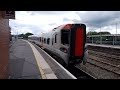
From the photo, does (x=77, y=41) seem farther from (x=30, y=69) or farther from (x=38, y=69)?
(x=30, y=69)

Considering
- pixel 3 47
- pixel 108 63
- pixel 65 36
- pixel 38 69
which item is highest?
pixel 65 36

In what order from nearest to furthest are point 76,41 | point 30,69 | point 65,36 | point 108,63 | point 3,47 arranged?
point 3,47
point 30,69
point 76,41
point 65,36
point 108,63

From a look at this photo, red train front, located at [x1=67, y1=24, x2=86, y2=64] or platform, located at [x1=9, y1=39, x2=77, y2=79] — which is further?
red train front, located at [x1=67, y1=24, x2=86, y2=64]

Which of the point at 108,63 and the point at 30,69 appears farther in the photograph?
the point at 108,63

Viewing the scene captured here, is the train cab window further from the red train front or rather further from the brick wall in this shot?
the brick wall

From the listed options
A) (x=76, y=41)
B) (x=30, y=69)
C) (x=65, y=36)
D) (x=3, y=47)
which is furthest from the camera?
(x=65, y=36)

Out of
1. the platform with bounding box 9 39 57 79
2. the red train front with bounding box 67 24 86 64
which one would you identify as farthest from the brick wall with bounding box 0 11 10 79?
the red train front with bounding box 67 24 86 64

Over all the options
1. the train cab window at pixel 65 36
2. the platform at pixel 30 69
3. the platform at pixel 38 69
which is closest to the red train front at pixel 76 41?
the train cab window at pixel 65 36

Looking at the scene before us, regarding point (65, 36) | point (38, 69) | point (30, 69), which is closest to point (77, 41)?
point (65, 36)

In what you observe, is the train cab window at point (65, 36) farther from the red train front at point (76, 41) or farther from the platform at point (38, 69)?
the platform at point (38, 69)
